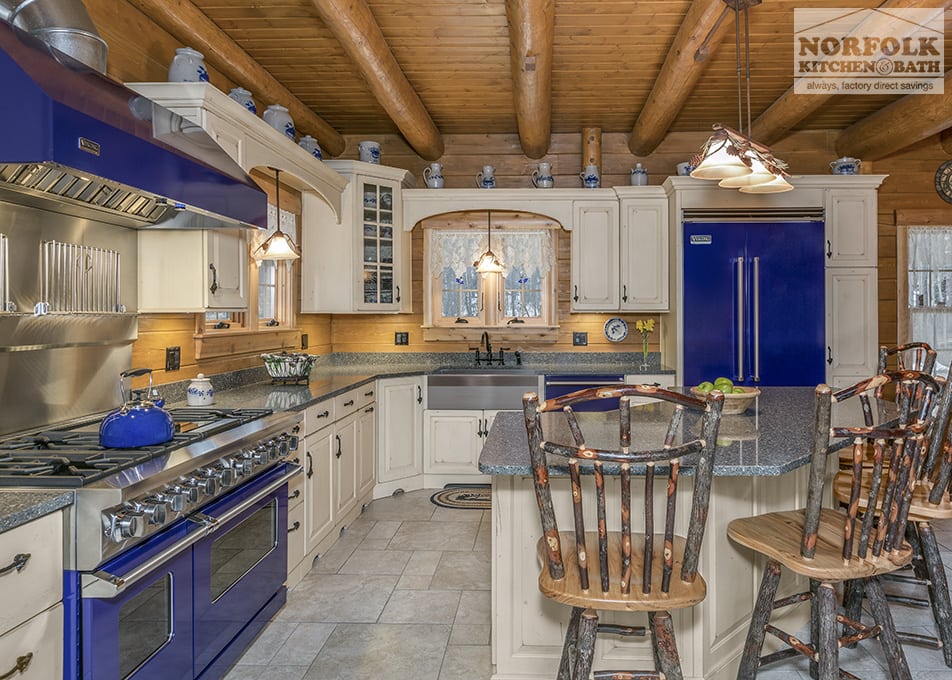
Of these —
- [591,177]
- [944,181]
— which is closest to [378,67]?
[591,177]

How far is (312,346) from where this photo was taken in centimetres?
507

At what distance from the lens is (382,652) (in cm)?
248

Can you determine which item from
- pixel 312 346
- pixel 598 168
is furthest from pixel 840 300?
pixel 312 346

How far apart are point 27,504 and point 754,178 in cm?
285

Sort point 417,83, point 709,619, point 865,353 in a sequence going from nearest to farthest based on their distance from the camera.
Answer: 1. point 709,619
2. point 417,83
3. point 865,353

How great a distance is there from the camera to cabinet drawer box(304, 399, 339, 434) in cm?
314

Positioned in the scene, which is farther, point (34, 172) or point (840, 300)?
point (840, 300)

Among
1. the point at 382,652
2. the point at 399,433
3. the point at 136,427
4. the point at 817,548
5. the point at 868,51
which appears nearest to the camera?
the point at 817,548

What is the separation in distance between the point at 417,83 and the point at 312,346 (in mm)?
2134

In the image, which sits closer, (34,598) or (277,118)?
(34,598)

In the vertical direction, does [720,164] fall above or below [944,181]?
below

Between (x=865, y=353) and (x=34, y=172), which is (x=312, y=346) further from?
(x=865, y=353)

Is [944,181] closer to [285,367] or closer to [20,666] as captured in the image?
[285,367]

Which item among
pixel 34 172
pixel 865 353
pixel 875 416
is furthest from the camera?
pixel 865 353
